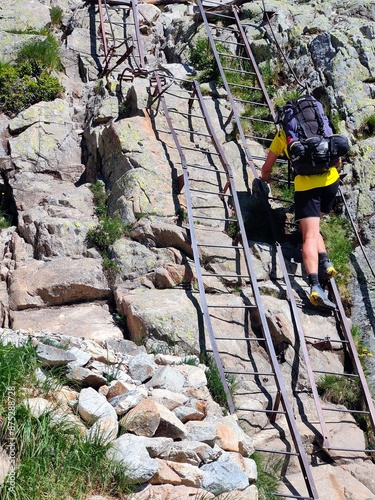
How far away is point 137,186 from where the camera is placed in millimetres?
9617

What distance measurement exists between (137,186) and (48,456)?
5252 mm

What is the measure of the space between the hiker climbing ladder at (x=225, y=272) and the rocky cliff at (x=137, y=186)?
194mm

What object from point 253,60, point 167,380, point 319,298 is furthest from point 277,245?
point 253,60

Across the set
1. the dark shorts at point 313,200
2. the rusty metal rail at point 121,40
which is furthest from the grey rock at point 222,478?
the rusty metal rail at point 121,40

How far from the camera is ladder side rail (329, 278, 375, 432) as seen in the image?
7430 millimetres

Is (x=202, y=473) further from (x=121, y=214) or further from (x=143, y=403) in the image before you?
(x=121, y=214)

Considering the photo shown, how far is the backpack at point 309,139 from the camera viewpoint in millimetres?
8719

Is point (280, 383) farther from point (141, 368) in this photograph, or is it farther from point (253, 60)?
point (253, 60)

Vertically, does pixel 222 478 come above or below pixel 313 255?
below

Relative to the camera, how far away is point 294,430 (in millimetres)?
6637

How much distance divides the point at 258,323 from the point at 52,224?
3.04m

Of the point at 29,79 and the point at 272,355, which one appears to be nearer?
the point at 272,355

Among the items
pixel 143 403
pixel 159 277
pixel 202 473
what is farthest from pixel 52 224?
pixel 202 473

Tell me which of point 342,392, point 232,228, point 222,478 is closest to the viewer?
point 222,478
